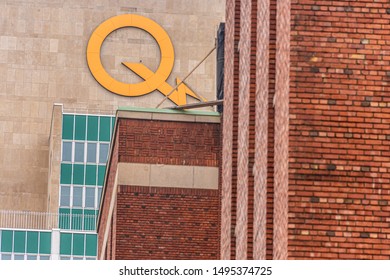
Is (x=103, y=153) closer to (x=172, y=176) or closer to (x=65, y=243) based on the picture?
(x=65, y=243)

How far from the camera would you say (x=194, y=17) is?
104 metres

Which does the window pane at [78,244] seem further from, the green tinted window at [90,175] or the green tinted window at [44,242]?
the green tinted window at [90,175]

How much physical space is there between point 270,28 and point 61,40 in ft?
256

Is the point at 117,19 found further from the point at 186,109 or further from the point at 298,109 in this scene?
the point at 298,109

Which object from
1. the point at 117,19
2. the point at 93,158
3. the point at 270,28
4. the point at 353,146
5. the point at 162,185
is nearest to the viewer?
the point at 353,146

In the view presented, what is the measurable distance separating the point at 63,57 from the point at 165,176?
Answer: 197 ft

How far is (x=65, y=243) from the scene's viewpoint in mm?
92812

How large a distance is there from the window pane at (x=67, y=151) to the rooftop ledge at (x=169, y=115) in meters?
52.5

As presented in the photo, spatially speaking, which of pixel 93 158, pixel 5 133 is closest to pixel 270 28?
pixel 93 158

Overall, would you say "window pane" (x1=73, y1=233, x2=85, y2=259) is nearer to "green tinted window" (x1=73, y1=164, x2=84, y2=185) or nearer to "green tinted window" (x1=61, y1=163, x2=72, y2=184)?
"green tinted window" (x1=73, y1=164, x2=84, y2=185)

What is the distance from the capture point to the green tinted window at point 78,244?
9200 cm

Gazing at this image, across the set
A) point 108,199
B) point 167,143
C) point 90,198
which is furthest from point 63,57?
point 167,143

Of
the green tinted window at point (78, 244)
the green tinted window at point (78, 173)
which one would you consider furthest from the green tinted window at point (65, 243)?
the green tinted window at point (78, 173)

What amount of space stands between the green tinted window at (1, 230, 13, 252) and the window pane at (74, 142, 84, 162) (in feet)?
23.0
